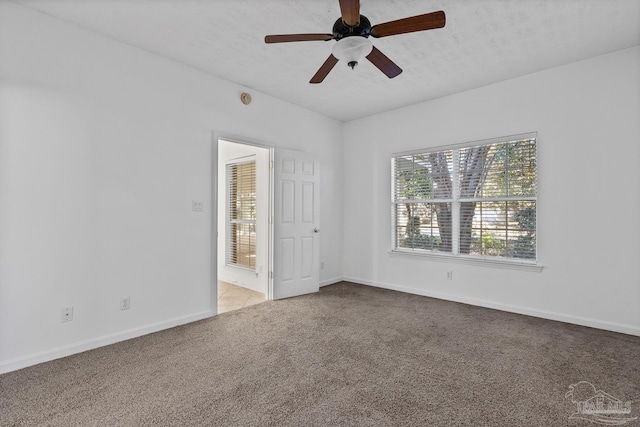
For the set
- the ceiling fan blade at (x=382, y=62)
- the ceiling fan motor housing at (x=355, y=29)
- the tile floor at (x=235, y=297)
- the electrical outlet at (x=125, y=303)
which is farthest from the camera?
the tile floor at (x=235, y=297)

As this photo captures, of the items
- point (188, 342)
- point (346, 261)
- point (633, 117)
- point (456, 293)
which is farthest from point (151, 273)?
point (633, 117)

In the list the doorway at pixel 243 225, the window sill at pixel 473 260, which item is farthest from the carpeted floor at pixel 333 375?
the doorway at pixel 243 225

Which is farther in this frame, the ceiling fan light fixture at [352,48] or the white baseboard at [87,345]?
the white baseboard at [87,345]

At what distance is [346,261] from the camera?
5367 mm

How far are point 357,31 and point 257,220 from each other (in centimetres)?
320

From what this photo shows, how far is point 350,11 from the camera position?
1.83 m

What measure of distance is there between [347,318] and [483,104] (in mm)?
3141

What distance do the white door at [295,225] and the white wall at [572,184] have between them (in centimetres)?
168

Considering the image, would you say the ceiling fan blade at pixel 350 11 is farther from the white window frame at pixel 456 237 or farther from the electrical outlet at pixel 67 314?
the electrical outlet at pixel 67 314

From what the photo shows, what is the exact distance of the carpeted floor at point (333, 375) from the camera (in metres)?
1.83

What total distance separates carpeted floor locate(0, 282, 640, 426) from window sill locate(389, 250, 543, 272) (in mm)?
621

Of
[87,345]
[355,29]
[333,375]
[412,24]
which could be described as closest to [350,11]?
[355,29]

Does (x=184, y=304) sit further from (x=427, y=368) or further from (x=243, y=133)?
(x=427, y=368)

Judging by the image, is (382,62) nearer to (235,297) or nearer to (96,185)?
(96,185)
